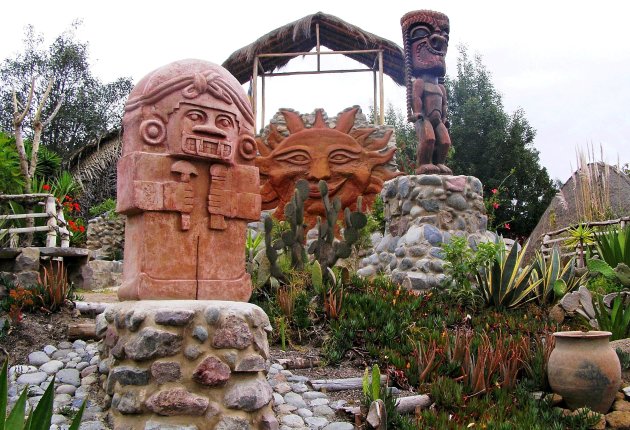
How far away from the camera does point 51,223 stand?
8.35 metres

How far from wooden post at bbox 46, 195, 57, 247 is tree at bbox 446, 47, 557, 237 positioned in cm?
1104

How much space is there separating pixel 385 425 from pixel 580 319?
285 centimetres

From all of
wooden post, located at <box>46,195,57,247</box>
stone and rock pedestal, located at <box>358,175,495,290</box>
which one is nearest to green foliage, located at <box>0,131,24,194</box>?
wooden post, located at <box>46,195,57,247</box>

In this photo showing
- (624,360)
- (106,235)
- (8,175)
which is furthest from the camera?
(106,235)

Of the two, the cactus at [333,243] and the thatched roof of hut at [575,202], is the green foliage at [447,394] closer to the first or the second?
the cactus at [333,243]

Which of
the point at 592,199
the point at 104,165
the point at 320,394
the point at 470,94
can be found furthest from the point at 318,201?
the point at 470,94

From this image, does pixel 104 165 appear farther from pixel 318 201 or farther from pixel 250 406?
pixel 250 406

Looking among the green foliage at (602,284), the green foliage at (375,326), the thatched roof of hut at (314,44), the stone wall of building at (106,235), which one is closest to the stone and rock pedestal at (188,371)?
the green foliage at (375,326)

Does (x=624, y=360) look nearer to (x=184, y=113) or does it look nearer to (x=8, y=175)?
(x=184, y=113)

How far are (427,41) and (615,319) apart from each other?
4.69 metres

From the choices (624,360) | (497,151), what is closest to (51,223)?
(624,360)

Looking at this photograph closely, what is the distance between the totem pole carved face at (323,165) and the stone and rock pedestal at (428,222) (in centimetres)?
291

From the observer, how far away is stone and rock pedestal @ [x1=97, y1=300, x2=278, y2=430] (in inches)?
145

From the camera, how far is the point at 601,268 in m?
5.82
